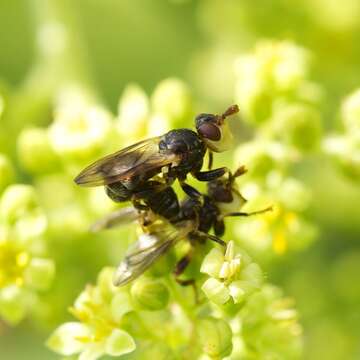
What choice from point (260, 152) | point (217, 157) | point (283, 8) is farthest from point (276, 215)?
point (283, 8)

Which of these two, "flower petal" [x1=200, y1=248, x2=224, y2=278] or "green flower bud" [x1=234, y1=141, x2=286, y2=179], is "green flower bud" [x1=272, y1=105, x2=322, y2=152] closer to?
"green flower bud" [x1=234, y1=141, x2=286, y2=179]

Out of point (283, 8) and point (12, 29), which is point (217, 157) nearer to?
point (283, 8)

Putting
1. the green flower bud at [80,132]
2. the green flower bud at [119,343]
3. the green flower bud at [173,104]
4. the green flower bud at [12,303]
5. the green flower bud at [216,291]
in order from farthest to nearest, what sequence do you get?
the green flower bud at [173,104], the green flower bud at [80,132], the green flower bud at [12,303], the green flower bud at [119,343], the green flower bud at [216,291]

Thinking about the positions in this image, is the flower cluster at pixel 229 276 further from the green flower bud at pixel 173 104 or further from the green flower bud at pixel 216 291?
the green flower bud at pixel 173 104

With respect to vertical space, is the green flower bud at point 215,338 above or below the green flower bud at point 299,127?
below

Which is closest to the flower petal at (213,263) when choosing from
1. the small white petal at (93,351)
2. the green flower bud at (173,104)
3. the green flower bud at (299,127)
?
the small white petal at (93,351)

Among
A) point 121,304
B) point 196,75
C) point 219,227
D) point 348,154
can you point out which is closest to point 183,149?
point 219,227
